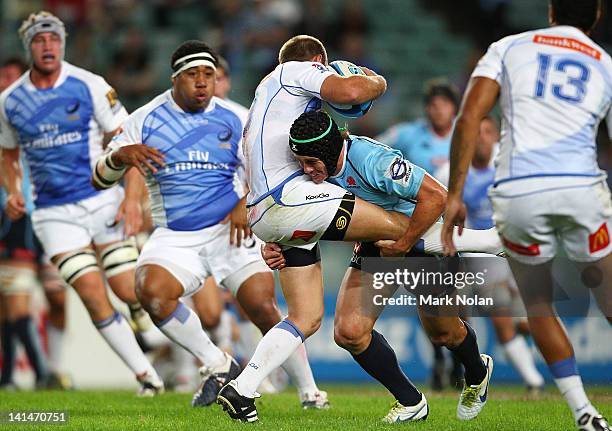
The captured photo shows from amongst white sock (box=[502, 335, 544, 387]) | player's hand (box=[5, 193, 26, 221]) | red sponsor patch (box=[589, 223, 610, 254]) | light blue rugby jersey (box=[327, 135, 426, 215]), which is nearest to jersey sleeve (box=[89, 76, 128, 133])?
player's hand (box=[5, 193, 26, 221])

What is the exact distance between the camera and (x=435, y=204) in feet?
22.2

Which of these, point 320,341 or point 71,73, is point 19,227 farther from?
point 320,341

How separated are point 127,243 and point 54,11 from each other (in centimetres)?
968

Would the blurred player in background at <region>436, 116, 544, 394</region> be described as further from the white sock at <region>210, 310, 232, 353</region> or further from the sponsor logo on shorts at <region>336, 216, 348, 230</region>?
the sponsor logo on shorts at <region>336, 216, 348, 230</region>

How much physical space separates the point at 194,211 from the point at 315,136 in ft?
7.07

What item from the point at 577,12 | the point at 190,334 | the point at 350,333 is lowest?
the point at 190,334

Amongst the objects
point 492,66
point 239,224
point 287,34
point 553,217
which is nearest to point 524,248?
point 553,217

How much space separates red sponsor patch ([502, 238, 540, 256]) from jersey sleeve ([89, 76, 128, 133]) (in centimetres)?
458

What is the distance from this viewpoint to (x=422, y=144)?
1201 centimetres

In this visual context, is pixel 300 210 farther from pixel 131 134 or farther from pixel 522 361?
pixel 522 361

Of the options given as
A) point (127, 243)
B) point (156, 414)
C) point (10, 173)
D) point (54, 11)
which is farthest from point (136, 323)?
point (54, 11)

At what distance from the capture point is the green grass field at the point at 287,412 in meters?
6.82

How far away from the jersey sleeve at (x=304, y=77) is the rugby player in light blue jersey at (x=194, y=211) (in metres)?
1.60

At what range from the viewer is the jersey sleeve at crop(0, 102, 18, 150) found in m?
9.62
